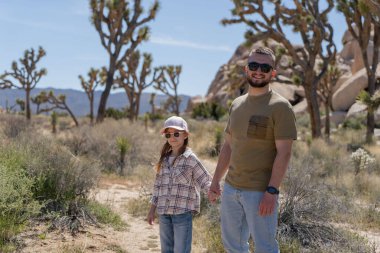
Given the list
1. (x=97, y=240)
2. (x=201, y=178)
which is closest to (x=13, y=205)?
(x=97, y=240)

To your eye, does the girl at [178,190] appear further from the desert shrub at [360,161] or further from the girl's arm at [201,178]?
the desert shrub at [360,161]

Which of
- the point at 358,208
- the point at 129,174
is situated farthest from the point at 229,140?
the point at 129,174

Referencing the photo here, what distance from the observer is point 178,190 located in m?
3.68

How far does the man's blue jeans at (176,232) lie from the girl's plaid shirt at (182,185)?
67 millimetres

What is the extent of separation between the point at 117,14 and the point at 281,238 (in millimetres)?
13336

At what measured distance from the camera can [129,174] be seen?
32.8 ft

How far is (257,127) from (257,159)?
21 centimetres

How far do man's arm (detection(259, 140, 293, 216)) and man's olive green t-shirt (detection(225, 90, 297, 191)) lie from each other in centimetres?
5

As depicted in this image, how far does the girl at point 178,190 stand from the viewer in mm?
3619

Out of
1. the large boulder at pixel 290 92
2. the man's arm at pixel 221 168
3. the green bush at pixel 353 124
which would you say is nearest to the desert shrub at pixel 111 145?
the man's arm at pixel 221 168

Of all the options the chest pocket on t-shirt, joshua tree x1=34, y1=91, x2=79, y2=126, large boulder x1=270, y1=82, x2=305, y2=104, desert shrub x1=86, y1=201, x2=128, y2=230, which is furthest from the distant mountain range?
the chest pocket on t-shirt

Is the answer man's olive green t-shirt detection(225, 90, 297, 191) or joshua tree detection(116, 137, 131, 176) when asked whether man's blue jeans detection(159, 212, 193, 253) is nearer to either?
man's olive green t-shirt detection(225, 90, 297, 191)

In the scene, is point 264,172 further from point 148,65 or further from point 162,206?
point 148,65

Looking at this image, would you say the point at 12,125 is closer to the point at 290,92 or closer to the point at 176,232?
the point at 176,232
